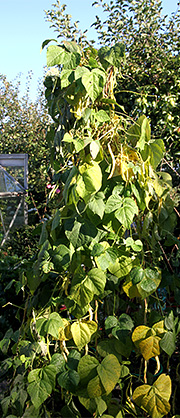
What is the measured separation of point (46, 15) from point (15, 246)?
261cm

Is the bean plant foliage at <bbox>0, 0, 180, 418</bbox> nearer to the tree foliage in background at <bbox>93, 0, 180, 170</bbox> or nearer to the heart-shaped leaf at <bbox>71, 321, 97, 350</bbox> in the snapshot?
the heart-shaped leaf at <bbox>71, 321, 97, 350</bbox>

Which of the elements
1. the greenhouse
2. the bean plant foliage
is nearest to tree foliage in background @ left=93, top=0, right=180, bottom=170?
the bean plant foliage

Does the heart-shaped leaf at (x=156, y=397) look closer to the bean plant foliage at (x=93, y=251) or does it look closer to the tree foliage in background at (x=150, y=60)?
the bean plant foliage at (x=93, y=251)

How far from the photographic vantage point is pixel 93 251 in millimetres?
1332

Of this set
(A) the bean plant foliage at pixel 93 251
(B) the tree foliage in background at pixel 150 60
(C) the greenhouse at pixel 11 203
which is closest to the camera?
(A) the bean plant foliage at pixel 93 251

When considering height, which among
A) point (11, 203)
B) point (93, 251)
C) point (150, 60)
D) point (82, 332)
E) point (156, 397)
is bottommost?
point (11, 203)

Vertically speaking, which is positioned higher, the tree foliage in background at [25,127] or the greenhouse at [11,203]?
the tree foliage in background at [25,127]

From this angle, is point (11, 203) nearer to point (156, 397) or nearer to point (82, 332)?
point (82, 332)

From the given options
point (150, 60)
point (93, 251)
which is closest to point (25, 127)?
point (150, 60)

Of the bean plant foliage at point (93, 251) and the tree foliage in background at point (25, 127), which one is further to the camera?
the tree foliage in background at point (25, 127)

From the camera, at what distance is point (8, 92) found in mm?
7859

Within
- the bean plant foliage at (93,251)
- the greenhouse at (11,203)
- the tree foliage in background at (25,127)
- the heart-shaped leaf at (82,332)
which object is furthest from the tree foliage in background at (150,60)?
the tree foliage in background at (25,127)

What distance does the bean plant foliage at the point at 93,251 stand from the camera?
1316 millimetres

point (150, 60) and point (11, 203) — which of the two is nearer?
point (150, 60)
